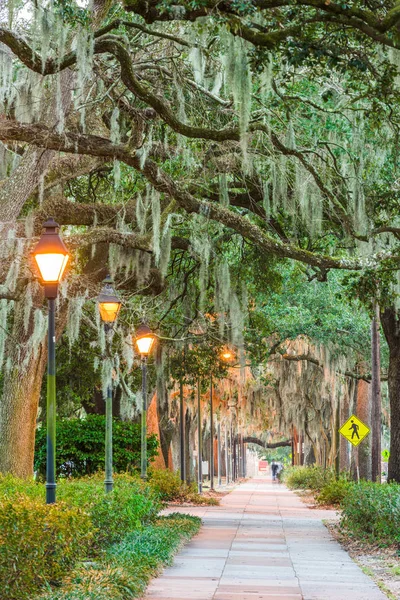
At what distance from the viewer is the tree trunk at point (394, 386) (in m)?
17.6

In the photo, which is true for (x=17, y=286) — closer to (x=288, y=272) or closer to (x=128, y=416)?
(x=288, y=272)

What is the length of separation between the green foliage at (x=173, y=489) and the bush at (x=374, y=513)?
6457mm

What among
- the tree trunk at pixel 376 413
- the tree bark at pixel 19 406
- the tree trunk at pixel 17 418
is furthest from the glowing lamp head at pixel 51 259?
the tree trunk at pixel 376 413

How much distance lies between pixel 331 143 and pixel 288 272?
786cm

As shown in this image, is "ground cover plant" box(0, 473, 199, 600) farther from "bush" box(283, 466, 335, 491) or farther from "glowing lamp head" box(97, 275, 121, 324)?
"bush" box(283, 466, 335, 491)

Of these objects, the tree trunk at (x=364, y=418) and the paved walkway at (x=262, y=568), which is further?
the tree trunk at (x=364, y=418)

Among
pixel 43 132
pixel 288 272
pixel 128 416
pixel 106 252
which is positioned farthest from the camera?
pixel 128 416

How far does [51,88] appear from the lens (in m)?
13.3

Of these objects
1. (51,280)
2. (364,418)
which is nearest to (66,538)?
(51,280)

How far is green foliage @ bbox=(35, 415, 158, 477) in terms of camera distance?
2086 cm

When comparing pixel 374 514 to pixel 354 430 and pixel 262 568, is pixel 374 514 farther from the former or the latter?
pixel 354 430

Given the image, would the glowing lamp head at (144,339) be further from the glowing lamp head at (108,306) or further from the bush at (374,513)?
the bush at (374,513)

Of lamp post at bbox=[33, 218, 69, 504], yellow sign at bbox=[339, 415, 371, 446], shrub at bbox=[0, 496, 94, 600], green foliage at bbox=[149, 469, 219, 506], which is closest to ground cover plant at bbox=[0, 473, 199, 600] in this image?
shrub at bbox=[0, 496, 94, 600]

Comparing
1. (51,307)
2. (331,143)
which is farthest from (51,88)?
(51,307)
